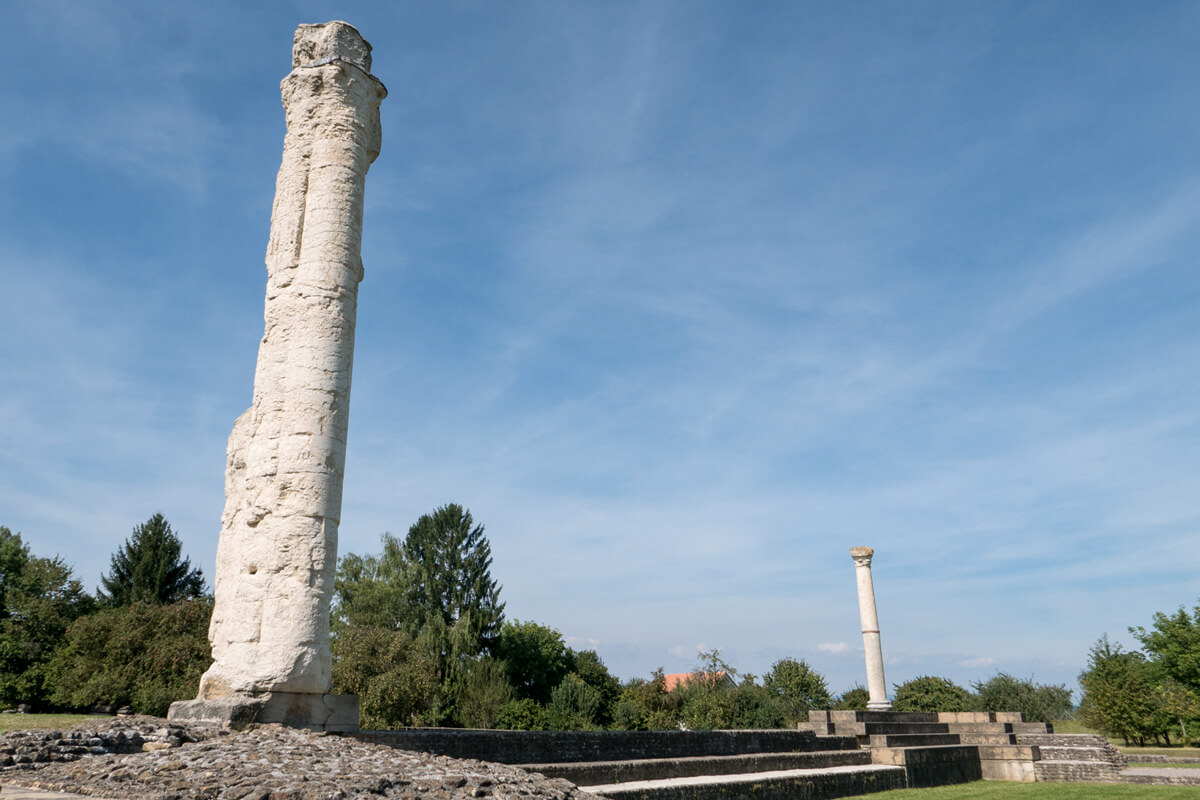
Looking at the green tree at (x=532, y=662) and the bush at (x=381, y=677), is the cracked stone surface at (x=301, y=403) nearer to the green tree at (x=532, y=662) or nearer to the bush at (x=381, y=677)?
the bush at (x=381, y=677)

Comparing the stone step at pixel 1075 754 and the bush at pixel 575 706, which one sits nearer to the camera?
the stone step at pixel 1075 754

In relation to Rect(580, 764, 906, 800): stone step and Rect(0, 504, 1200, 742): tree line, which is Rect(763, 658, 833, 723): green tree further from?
Rect(580, 764, 906, 800): stone step

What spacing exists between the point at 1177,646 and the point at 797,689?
56.6 ft

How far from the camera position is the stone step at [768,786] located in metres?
9.19

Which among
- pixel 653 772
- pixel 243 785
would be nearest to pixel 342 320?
pixel 243 785

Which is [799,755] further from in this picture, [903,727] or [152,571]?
[152,571]

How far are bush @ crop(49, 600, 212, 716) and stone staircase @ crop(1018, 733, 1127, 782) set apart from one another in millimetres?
23374

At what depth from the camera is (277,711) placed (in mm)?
7980

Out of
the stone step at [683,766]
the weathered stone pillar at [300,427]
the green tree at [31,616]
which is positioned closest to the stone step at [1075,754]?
the stone step at [683,766]

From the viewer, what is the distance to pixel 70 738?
6.89 metres

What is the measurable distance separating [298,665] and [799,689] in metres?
27.1

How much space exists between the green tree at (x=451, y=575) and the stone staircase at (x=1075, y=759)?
95.6 ft

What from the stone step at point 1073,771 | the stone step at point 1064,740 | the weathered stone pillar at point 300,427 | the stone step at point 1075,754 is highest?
the weathered stone pillar at point 300,427

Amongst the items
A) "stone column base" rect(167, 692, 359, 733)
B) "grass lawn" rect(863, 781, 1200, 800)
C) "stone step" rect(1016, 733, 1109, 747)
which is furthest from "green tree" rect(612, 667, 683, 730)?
"stone column base" rect(167, 692, 359, 733)
